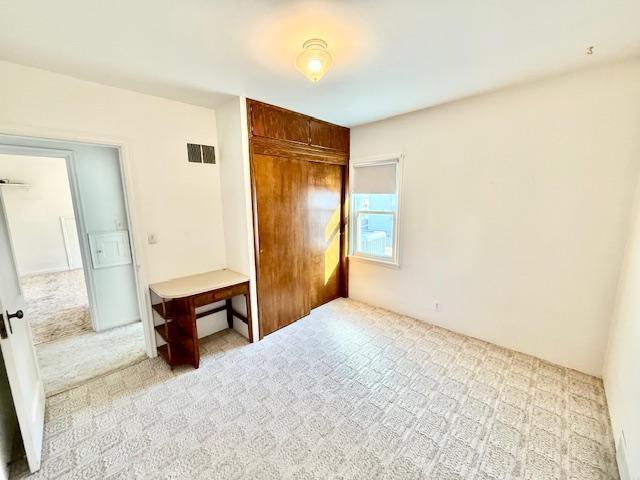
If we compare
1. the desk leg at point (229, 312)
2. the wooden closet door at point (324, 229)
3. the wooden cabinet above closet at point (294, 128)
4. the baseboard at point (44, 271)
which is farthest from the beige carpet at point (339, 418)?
the baseboard at point (44, 271)

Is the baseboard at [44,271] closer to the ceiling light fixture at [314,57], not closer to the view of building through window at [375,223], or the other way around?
the view of building through window at [375,223]

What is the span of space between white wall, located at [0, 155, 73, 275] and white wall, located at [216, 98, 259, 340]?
513 centimetres

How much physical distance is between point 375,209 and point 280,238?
137 centimetres

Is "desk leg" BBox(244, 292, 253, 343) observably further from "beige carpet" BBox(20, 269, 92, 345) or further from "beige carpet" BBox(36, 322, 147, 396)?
"beige carpet" BBox(20, 269, 92, 345)

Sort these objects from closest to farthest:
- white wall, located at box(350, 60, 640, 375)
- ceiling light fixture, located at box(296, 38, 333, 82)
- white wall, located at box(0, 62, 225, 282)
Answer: ceiling light fixture, located at box(296, 38, 333, 82), white wall, located at box(0, 62, 225, 282), white wall, located at box(350, 60, 640, 375)

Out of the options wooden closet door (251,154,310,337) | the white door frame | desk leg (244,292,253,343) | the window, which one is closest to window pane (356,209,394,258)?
the window

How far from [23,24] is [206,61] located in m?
0.91

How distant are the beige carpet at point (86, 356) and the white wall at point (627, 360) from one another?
359 centimetres

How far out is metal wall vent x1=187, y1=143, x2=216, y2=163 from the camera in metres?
2.67

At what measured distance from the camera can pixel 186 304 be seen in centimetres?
232

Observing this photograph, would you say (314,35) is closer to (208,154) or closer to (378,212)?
(208,154)

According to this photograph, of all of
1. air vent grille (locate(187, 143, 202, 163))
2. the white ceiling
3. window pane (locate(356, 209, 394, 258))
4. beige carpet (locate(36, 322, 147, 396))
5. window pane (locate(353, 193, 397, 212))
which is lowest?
beige carpet (locate(36, 322, 147, 396))

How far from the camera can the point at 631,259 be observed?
6.00 ft

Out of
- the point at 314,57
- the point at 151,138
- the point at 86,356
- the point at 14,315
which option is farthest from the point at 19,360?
the point at 314,57
